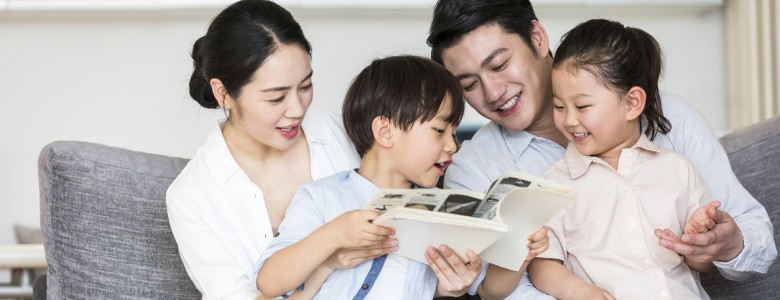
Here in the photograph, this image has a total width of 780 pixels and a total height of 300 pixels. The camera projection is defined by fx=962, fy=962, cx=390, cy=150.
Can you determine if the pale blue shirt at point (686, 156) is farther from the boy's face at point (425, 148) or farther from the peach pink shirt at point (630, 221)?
the boy's face at point (425, 148)

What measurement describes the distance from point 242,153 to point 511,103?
0.67 metres

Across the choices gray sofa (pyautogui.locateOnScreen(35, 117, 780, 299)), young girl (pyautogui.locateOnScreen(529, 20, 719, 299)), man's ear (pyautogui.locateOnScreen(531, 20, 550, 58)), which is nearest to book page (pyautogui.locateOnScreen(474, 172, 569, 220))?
young girl (pyautogui.locateOnScreen(529, 20, 719, 299))

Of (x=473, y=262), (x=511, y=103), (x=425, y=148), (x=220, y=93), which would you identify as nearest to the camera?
(x=473, y=262)

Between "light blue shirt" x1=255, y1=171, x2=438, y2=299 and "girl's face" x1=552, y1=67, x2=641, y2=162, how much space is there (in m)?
0.44

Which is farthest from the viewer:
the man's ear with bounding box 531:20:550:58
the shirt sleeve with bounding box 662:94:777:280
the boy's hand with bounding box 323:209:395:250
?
the man's ear with bounding box 531:20:550:58

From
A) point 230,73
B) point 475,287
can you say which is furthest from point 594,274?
point 230,73

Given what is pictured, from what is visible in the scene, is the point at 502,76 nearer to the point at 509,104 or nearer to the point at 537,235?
the point at 509,104

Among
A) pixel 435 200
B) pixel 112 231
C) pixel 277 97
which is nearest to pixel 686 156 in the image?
pixel 435 200

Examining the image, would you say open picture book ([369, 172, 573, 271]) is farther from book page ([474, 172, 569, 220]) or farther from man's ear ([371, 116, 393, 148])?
man's ear ([371, 116, 393, 148])

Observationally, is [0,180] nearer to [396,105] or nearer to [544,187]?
[396,105]

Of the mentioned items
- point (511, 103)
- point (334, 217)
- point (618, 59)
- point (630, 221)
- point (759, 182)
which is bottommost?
point (759, 182)

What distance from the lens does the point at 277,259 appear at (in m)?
1.86

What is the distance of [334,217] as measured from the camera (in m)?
1.98

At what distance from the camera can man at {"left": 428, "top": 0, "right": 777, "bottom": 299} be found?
2.25m
